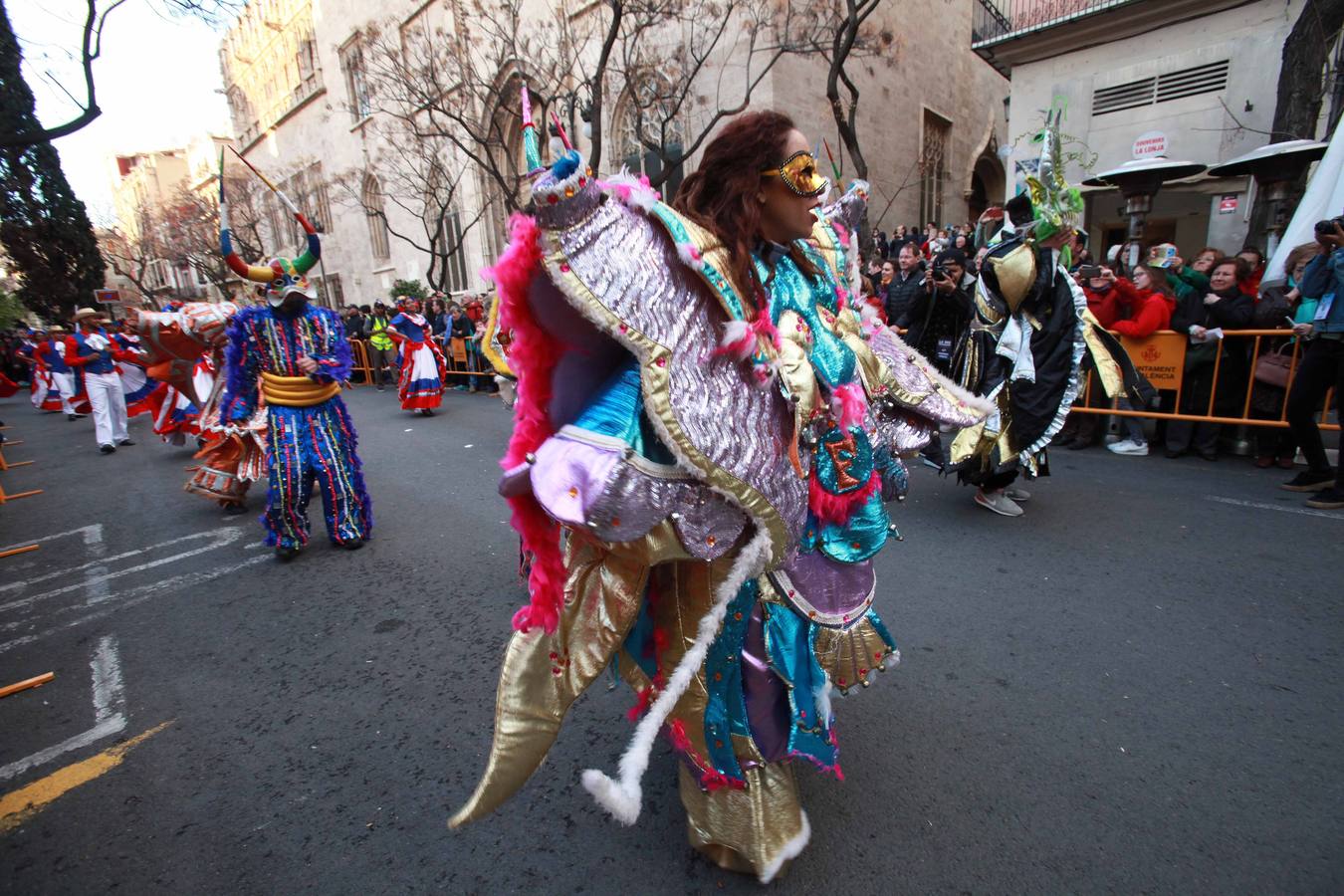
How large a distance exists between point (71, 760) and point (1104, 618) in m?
4.28

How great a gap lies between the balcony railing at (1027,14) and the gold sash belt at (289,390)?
1389 cm

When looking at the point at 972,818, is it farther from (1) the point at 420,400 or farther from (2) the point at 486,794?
(1) the point at 420,400

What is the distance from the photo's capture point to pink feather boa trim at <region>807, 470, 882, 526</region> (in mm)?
1416

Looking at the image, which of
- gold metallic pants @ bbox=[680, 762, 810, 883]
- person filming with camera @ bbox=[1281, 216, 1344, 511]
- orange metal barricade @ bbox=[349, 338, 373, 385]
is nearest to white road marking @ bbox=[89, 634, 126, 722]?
gold metallic pants @ bbox=[680, 762, 810, 883]

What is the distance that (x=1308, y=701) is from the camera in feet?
7.47

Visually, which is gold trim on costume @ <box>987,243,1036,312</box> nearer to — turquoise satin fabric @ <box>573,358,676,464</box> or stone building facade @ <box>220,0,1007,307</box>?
turquoise satin fabric @ <box>573,358,676,464</box>

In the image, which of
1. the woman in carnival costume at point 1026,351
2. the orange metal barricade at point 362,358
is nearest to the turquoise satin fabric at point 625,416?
the woman in carnival costume at point 1026,351

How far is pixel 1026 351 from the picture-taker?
3.95m

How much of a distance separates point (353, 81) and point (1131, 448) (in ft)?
102

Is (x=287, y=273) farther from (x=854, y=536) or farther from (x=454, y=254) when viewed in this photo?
(x=454, y=254)

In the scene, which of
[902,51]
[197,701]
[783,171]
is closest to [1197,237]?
[902,51]

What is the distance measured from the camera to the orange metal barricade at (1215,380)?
5008 mm

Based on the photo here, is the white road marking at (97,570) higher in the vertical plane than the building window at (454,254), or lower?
lower

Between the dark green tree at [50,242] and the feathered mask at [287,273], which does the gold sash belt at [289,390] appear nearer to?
the feathered mask at [287,273]
